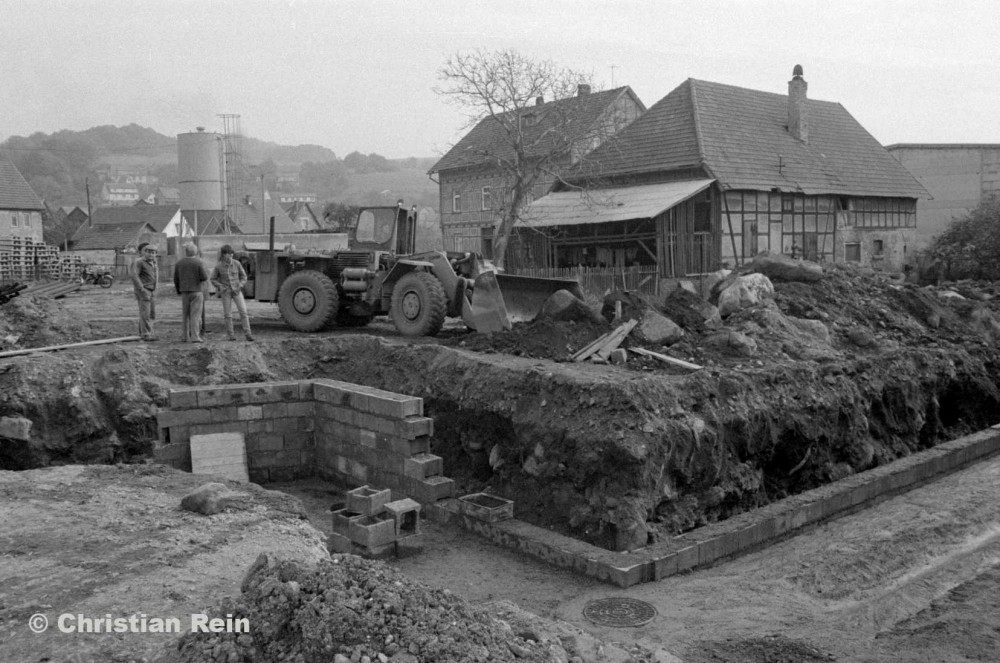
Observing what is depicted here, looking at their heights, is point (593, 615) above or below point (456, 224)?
below

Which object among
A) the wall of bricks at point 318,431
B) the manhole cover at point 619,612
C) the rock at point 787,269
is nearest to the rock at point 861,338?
the rock at point 787,269

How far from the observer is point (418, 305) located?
43.4 ft

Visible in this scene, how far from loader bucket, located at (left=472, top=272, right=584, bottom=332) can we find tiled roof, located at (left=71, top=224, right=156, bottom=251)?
38026mm

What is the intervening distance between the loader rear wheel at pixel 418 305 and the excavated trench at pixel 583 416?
84 cm

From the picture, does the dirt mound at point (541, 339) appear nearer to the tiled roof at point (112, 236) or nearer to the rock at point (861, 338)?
the rock at point (861, 338)

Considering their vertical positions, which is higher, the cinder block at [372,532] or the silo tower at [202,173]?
the silo tower at [202,173]

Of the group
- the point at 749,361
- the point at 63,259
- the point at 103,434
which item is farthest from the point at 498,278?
the point at 63,259

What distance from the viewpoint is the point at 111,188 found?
119312 millimetres

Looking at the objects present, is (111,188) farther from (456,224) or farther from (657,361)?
(657,361)

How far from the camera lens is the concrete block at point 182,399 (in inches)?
374

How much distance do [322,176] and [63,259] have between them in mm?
94559

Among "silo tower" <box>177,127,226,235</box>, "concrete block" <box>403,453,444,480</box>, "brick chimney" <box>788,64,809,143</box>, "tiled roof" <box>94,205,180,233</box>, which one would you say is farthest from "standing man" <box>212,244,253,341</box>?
"silo tower" <box>177,127,226,235</box>

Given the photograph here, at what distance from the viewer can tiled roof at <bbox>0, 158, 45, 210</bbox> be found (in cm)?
4488

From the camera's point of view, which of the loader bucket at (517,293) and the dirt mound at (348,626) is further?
the loader bucket at (517,293)
